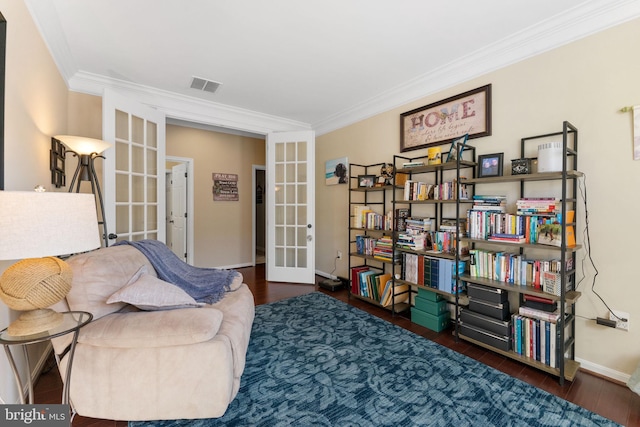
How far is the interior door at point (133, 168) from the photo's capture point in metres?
2.75

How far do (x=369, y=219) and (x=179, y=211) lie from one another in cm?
348

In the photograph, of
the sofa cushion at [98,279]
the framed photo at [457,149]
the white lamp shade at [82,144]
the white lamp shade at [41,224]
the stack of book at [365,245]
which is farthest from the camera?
the stack of book at [365,245]

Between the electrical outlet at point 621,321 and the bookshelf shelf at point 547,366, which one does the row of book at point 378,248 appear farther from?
the electrical outlet at point 621,321

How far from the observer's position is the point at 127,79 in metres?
3.08

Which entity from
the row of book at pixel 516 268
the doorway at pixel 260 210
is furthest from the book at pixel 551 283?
the doorway at pixel 260 210

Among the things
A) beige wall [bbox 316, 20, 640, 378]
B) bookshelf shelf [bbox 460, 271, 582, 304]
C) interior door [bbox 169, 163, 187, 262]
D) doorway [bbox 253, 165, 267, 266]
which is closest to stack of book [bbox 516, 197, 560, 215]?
beige wall [bbox 316, 20, 640, 378]

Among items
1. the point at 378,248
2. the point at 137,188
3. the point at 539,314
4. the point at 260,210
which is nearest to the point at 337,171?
the point at 378,248

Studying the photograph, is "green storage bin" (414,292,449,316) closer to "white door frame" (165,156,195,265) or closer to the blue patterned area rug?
the blue patterned area rug

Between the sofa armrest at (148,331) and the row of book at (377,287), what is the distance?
2.00 meters

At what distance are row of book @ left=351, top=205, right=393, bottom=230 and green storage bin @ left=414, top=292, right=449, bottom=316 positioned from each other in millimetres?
853

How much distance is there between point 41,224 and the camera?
3.42ft

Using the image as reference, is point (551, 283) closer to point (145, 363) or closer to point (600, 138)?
point (600, 138)

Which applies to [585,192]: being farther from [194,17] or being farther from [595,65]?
[194,17]

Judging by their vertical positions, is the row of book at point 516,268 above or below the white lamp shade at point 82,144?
below
